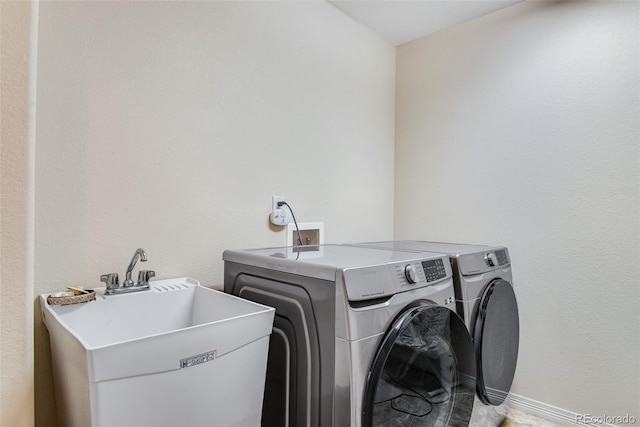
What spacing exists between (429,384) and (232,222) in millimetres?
1077

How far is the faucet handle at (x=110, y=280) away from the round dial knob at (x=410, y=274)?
1.00 meters

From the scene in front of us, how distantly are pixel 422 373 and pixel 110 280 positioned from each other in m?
1.13

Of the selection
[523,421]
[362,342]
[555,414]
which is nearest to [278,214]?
[362,342]

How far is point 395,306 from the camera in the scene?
1.14 m

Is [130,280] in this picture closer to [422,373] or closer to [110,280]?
[110,280]

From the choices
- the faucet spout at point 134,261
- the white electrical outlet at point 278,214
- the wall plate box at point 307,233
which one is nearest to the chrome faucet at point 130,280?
the faucet spout at point 134,261

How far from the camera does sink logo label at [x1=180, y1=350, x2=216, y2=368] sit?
2.88 feet

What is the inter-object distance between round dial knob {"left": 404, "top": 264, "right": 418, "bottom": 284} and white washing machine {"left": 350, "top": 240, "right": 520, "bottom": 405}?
13.7 inches

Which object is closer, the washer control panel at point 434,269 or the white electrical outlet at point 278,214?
the washer control panel at point 434,269

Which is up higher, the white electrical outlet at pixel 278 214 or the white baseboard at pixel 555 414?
the white electrical outlet at pixel 278 214

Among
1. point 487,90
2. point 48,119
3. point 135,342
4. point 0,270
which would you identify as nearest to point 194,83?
point 48,119

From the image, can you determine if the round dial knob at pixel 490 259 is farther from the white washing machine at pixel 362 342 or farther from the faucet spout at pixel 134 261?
the faucet spout at pixel 134 261

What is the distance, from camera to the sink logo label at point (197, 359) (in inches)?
34.5

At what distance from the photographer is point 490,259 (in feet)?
5.59
